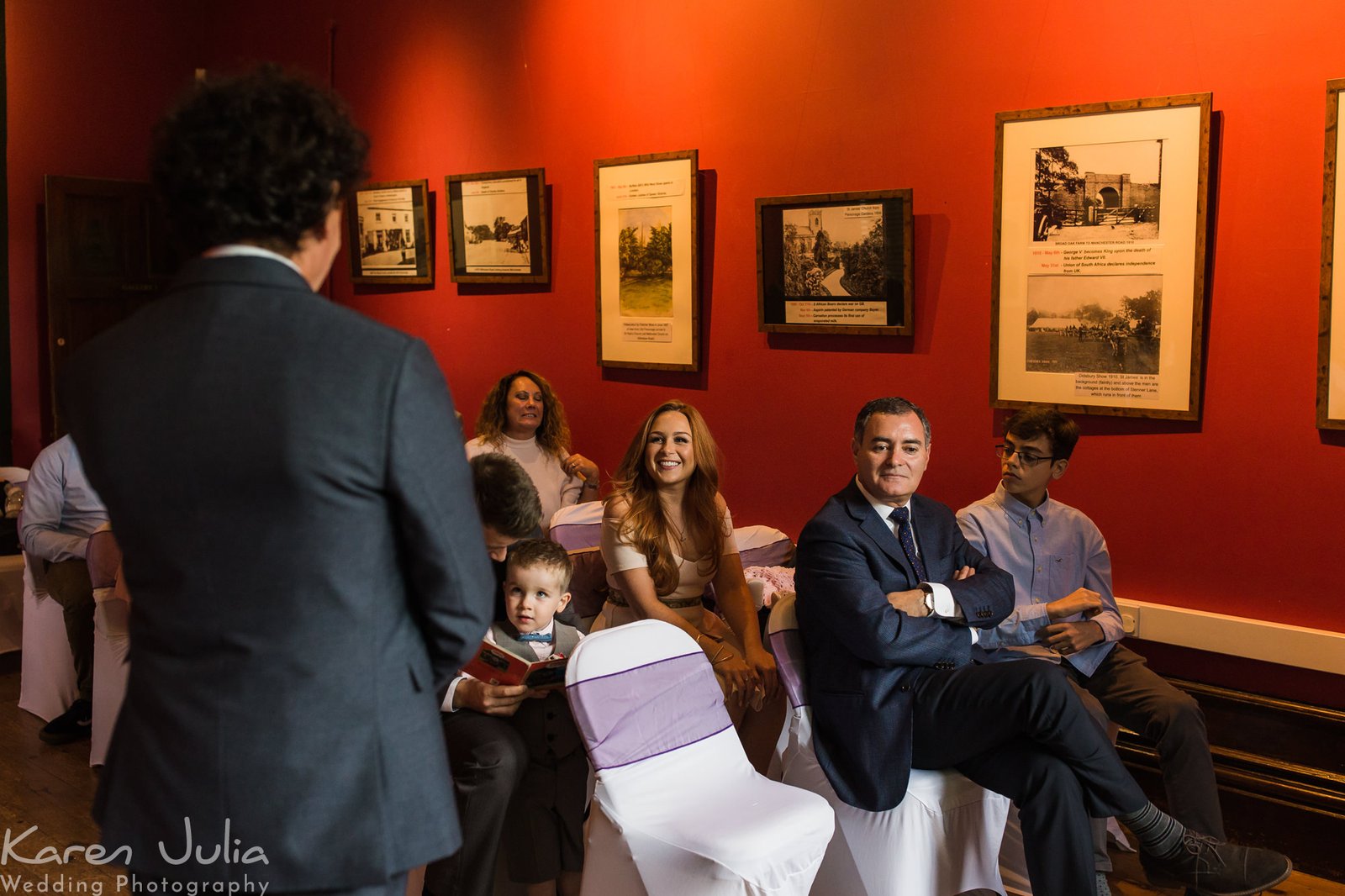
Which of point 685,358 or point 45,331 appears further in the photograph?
point 45,331

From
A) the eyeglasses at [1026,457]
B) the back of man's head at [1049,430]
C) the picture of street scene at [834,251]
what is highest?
the picture of street scene at [834,251]

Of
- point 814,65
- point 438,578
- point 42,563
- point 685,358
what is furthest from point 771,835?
point 42,563

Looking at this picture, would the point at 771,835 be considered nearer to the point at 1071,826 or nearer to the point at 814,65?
the point at 1071,826

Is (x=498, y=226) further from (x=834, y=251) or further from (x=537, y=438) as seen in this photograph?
(x=834, y=251)

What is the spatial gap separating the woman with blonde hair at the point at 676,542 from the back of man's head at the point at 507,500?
0.69 m

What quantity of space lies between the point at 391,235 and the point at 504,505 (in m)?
3.70

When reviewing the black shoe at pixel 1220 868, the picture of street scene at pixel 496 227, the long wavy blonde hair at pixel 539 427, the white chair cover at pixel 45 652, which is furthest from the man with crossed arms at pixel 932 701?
the white chair cover at pixel 45 652

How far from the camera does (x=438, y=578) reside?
144 cm

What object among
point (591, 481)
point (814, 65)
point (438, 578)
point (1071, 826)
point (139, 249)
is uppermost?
point (814, 65)

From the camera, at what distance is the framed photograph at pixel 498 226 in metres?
5.56

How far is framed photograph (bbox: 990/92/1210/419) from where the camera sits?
3662 mm

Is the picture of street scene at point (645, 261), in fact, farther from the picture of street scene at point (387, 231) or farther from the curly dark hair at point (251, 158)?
the curly dark hair at point (251, 158)

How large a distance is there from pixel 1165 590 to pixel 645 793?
2081 mm

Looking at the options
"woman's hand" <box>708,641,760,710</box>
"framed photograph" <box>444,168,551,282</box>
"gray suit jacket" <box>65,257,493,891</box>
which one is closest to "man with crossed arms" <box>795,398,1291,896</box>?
"woman's hand" <box>708,641,760,710</box>
